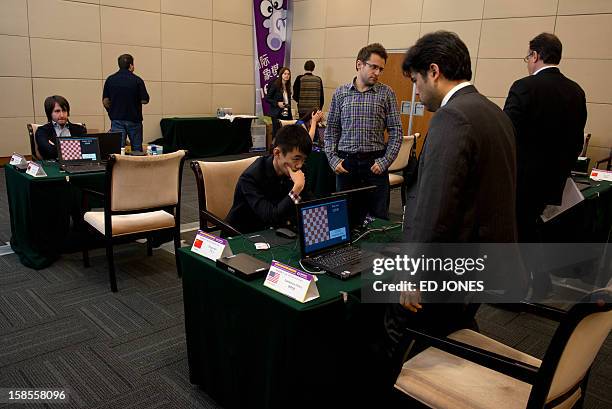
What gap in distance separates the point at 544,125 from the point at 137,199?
2289 millimetres

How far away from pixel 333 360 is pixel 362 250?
18.4 inches

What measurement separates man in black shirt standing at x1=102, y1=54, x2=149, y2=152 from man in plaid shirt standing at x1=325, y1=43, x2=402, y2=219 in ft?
10.6

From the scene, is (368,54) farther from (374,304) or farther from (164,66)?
(164,66)

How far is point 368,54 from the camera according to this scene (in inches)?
112

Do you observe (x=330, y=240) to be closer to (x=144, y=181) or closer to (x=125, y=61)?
(x=144, y=181)

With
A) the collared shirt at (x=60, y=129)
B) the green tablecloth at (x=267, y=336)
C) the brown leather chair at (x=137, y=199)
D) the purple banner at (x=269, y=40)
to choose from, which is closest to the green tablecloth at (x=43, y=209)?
the brown leather chair at (x=137, y=199)

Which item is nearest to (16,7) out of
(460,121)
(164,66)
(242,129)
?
(164,66)

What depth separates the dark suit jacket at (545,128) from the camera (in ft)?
7.95

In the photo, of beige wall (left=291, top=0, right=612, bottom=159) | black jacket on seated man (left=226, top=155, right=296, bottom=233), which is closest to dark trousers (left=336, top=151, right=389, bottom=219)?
black jacket on seated man (left=226, top=155, right=296, bottom=233)

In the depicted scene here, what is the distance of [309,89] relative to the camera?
766 centimetres

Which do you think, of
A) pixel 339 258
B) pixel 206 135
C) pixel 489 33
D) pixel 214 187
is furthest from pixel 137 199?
pixel 489 33

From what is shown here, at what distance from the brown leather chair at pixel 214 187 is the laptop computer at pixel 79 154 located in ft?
3.59

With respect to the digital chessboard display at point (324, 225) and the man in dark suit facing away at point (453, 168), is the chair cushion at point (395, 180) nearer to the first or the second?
the digital chessboard display at point (324, 225)

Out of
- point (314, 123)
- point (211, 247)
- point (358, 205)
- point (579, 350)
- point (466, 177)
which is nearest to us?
point (579, 350)
